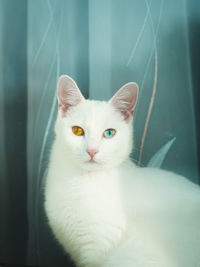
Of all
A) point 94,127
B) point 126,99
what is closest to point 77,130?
point 94,127

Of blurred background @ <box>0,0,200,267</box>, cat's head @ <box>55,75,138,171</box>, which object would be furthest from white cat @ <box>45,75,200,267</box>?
blurred background @ <box>0,0,200,267</box>

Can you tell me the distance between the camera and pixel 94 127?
0.98 meters

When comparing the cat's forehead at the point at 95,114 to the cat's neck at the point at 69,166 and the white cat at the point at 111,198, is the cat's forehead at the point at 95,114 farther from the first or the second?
the cat's neck at the point at 69,166

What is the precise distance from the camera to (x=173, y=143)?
47.8 inches

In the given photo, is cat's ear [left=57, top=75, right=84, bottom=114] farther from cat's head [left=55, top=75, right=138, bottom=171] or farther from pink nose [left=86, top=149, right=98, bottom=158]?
pink nose [left=86, top=149, right=98, bottom=158]

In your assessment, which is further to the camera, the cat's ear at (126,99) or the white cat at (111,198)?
the cat's ear at (126,99)

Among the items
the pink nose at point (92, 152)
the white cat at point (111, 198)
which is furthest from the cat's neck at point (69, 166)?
the pink nose at point (92, 152)

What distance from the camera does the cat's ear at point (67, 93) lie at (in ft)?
3.31

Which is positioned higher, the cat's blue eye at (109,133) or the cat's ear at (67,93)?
the cat's ear at (67,93)

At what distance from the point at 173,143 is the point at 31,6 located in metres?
1.03

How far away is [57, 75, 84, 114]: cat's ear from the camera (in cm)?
101

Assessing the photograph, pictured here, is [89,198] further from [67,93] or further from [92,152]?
[67,93]

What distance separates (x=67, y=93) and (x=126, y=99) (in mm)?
256

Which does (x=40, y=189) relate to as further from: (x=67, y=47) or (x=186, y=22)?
(x=186, y=22)
